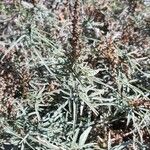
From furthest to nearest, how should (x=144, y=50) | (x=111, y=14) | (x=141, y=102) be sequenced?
(x=111, y=14), (x=144, y=50), (x=141, y=102)

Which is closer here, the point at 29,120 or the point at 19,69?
the point at 29,120

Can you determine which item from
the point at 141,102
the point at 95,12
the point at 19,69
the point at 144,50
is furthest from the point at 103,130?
the point at 95,12

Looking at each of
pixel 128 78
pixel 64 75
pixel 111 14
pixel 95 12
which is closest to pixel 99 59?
pixel 128 78

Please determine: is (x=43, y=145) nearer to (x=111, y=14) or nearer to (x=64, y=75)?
(x=64, y=75)

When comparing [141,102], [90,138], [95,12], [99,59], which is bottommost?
[90,138]

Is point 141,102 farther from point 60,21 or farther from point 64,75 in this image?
point 60,21

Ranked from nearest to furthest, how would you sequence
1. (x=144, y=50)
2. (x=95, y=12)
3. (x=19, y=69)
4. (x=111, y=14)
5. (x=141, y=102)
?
(x=141, y=102) → (x=19, y=69) → (x=144, y=50) → (x=95, y=12) → (x=111, y=14)

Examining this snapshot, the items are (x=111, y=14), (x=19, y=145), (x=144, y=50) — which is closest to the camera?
(x=19, y=145)

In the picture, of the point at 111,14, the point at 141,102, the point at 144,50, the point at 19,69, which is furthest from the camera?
the point at 111,14

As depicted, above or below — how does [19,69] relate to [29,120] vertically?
above
